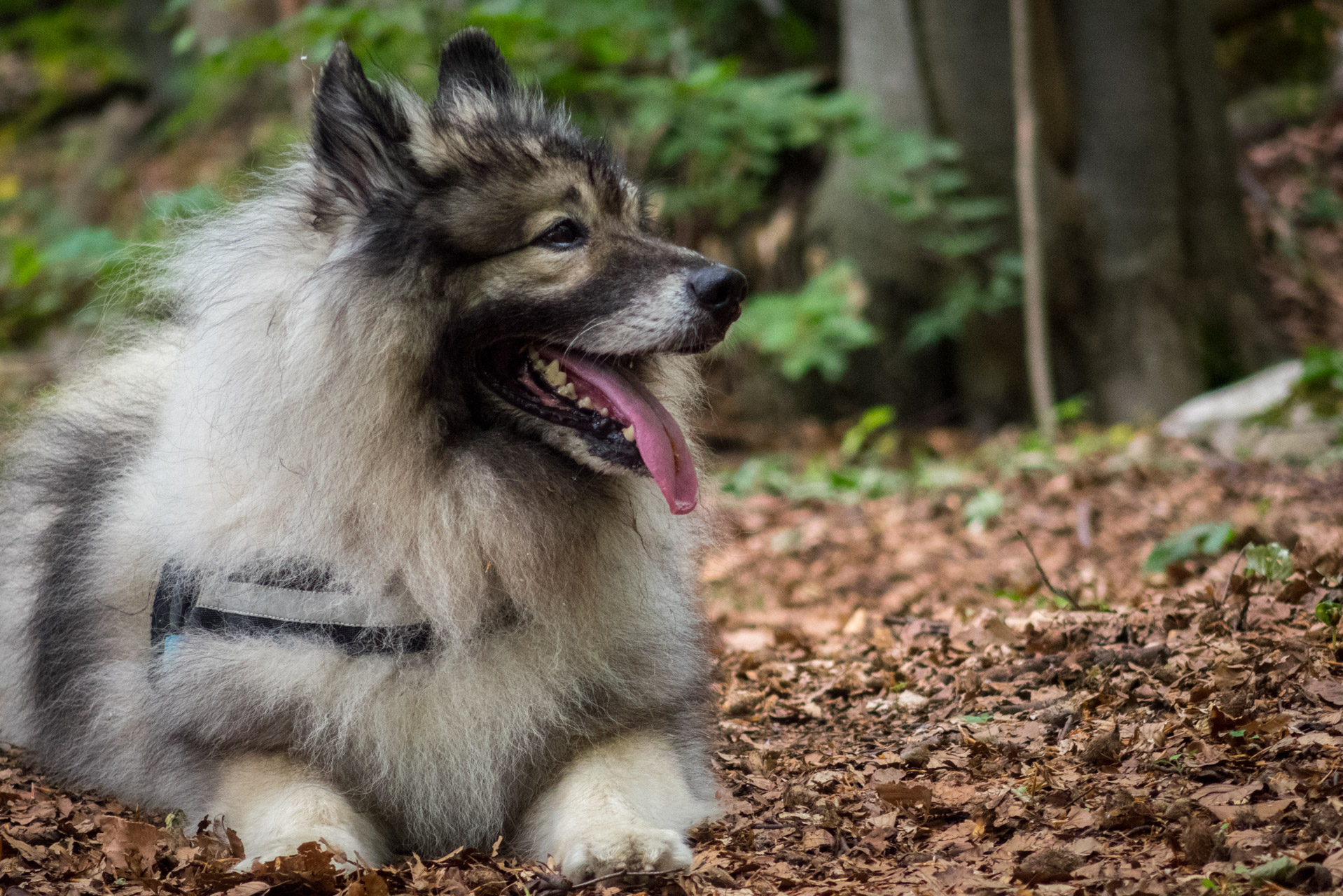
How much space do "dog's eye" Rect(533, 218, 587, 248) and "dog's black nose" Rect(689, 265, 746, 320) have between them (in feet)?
0.98

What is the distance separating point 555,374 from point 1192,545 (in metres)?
2.68

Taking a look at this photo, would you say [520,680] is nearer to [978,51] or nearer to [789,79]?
[789,79]

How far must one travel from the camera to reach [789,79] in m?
7.86

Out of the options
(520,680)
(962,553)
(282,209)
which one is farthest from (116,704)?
(962,553)

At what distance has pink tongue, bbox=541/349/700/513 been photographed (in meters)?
2.83

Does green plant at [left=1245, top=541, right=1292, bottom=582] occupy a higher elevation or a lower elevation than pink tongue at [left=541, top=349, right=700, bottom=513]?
lower

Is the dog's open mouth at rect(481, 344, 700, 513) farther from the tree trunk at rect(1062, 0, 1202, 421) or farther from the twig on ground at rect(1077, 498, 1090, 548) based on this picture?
the tree trunk at rect(1062, 0, 1202, 421)

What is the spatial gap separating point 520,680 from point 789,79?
6.08 m

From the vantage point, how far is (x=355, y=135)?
8.95ft

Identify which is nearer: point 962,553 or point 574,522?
point 574,522

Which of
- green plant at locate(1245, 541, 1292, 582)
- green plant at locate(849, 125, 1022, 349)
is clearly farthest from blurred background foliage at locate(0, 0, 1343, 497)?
green plant at locate(1245, 541, 1292, 582)

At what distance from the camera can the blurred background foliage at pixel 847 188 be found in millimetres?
7180

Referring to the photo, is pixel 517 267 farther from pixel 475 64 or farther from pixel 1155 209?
pixel 1155 209

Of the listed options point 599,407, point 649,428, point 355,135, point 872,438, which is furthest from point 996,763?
point 872,438
